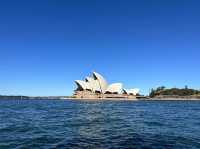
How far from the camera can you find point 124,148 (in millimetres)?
12227

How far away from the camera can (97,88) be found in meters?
153

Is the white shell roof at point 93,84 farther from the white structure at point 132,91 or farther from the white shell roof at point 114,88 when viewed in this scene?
the white structure at point 132,91

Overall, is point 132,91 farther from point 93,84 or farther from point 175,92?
point 175,92

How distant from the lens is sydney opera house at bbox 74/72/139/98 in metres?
150

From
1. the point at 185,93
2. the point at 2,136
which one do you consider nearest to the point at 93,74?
the point at 185,93

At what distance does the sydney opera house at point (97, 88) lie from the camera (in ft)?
492

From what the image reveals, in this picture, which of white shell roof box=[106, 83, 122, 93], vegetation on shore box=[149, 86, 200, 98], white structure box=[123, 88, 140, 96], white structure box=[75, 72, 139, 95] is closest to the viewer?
white structure box=[75, 72, 139, 95]

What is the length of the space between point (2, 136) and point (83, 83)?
450 feet

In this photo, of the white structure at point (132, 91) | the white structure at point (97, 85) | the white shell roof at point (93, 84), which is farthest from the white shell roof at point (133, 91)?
the white shell roof at point (93, 84)

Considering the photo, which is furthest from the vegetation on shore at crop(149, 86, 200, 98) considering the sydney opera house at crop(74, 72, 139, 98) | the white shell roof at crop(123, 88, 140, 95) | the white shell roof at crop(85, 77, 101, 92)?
the white shell roof at crop(85, 77, 101, 92)

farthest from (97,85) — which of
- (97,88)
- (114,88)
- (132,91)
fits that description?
(132,91)

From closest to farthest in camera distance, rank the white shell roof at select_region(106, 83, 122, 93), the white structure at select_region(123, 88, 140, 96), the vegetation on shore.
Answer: the white shell roof at select_region(106, 83, 122, 93) < the white structure at select_region(123, 88, 140, 96) < the vegetation on shore

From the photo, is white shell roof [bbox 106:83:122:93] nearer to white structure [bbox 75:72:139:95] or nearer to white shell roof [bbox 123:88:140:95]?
white structure [bbox 75:72:139:95]

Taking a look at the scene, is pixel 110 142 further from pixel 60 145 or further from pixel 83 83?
pixel 83 83
